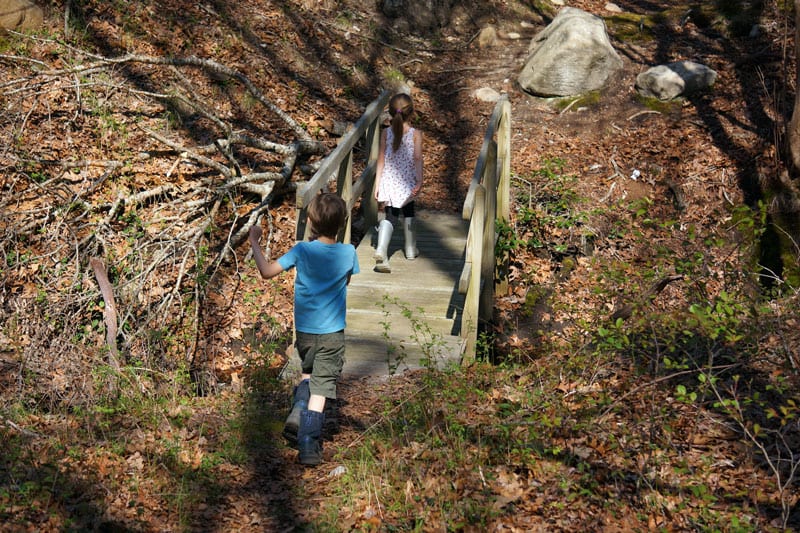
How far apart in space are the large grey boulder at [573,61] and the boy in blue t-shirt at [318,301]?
8.46 metres

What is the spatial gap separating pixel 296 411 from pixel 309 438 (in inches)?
8.8

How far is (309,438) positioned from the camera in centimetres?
486

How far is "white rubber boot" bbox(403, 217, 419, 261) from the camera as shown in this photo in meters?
7.61

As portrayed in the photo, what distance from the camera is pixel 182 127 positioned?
10.0 meters

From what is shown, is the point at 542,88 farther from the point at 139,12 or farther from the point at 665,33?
the point at 139,12

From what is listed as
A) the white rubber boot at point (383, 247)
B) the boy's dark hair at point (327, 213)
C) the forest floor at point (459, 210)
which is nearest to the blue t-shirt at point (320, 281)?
the boy's dark hair at point (327, 213)

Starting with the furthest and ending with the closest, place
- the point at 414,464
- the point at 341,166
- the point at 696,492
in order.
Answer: the point at 341,166 < the point at 414,464 < the point at 696,492

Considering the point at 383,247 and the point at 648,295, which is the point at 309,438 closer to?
the point at 383,247

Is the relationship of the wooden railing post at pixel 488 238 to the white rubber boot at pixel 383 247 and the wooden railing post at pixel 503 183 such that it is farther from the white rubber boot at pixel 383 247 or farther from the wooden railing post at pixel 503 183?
the white rubber boot at pixel 383 247

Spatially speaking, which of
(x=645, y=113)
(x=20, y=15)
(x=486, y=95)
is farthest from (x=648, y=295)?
(x=20, y=15)

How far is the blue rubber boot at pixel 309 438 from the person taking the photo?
15.9 feet

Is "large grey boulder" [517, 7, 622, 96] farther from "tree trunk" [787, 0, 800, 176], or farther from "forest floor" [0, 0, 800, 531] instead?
"tree trunk" [787, 0, 800, 176]

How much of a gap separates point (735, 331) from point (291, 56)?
8970 mm

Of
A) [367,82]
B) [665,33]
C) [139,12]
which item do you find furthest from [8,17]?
[665,33]
